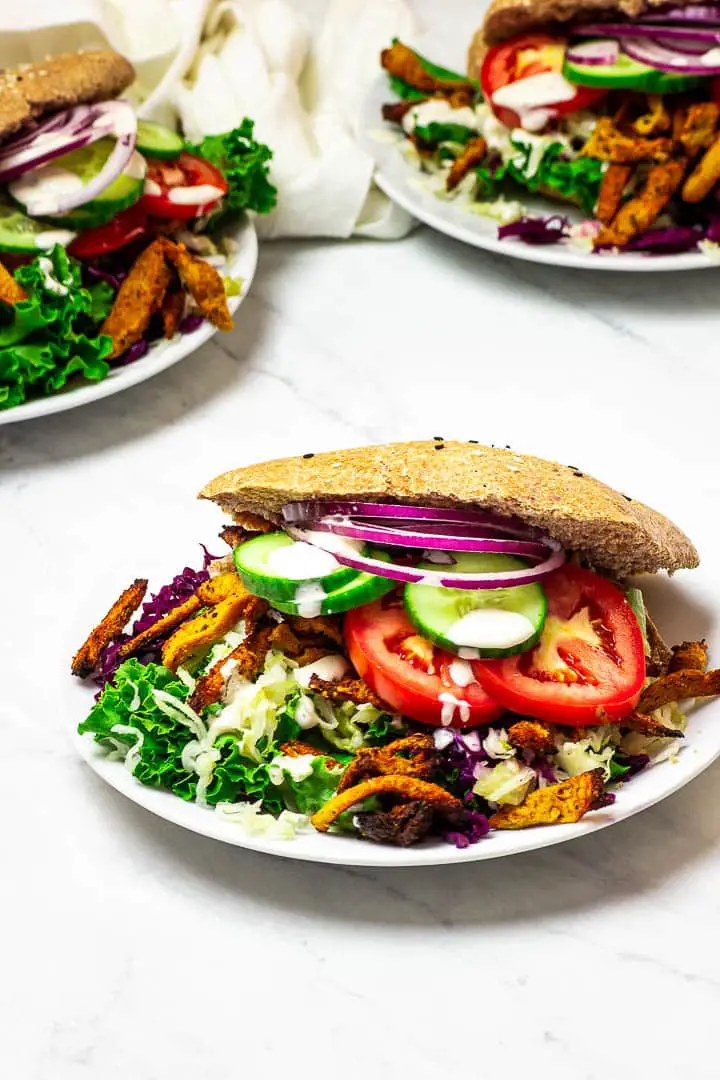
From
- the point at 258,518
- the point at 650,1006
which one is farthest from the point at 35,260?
the point at 650,1006

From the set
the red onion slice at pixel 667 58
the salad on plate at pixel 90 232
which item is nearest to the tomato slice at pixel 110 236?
the salad on plate at pixel 90 232

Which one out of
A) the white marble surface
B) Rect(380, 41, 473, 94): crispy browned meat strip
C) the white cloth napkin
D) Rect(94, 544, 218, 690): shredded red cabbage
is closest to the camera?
the white marble surface

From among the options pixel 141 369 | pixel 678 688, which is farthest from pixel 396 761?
pixel 141 369

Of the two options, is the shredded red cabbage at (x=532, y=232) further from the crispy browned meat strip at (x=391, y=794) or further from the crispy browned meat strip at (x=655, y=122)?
the crispy browned meat strip at (x=391, y=794)

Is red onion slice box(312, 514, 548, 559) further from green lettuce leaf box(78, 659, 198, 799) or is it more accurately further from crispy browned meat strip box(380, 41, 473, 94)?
crispy browned meat strip box(380, 41, 473, 94)

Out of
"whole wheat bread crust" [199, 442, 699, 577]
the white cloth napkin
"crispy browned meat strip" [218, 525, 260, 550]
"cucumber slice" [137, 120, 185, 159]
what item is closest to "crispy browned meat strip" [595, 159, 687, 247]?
the white cloth napkin

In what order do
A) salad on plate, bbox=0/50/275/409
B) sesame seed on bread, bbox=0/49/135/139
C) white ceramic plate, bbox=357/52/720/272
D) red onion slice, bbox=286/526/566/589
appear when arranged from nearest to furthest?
red onion slice, bbox=286/526/566/589
salad on plate, bbox=0/50/275/409
sesame seed on bread, bbox=0/49/135/139
white ceramic plate, bbox=357/52/720/272

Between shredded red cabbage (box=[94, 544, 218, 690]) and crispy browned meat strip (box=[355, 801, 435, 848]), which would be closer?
crispy browned meat strip (box=[355, 801, 435, 848])
